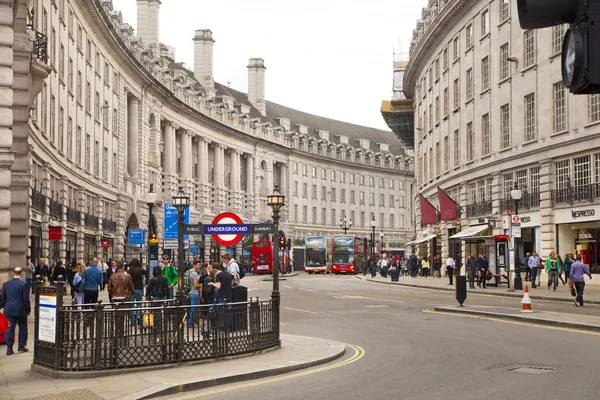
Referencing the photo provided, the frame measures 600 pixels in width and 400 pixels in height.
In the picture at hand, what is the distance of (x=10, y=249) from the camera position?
80.6ft

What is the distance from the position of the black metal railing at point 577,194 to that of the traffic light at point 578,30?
3802 centimetres

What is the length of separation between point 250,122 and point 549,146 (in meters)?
65.1

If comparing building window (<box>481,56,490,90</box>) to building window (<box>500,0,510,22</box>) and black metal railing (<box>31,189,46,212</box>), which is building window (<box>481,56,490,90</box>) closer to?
building window (<box>500,0,510,22</box>)

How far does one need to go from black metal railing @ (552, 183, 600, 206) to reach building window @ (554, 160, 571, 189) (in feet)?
1.13

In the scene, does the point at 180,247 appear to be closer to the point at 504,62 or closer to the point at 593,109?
the point at 593,109

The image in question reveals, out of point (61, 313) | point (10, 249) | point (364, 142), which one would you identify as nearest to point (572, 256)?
point (10, 249)

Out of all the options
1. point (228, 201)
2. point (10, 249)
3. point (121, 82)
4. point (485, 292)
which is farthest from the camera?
point (228, 201)

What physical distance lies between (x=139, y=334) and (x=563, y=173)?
3294 cm

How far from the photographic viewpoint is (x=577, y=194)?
40562 mm

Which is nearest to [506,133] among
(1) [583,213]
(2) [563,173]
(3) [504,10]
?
(2) [563,173]

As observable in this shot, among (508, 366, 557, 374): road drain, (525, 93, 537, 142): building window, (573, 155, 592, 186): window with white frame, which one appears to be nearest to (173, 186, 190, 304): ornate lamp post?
(508, 366, 557, 374): road drain

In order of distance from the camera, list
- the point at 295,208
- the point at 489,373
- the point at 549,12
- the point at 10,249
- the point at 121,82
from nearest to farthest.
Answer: the point at 549,12, the point at 489,373, the point at 10,249, the point at 121,82, the point at 295,208

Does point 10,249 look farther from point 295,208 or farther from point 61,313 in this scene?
point 295,208

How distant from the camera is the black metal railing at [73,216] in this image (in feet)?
157
